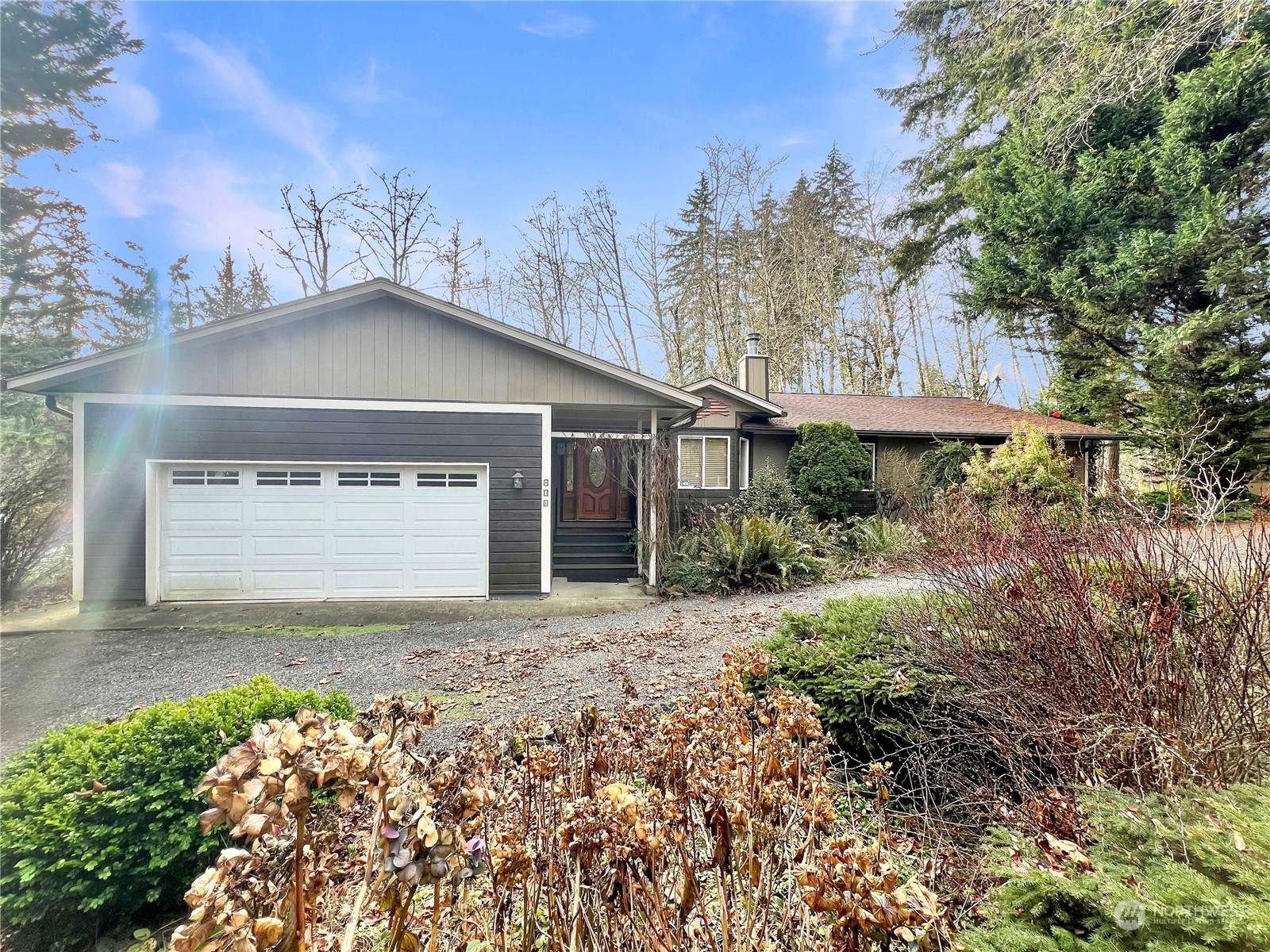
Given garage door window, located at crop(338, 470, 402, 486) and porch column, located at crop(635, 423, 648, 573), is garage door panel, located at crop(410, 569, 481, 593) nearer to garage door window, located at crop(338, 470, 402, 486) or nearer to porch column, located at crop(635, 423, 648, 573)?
garage door window, located at crop(338, 470, 402, 486)

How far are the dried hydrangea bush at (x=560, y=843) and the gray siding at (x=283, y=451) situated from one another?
6.38 meters

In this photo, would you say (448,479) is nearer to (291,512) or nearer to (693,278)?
(291,512)

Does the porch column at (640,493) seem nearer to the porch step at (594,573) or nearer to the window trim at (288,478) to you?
the porch step at (594,573)

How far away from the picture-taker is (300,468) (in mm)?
8273

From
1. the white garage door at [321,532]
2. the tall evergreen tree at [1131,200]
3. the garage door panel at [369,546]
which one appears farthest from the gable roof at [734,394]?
the tall evergreen tree at [1131,200]

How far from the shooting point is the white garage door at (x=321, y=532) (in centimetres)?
805

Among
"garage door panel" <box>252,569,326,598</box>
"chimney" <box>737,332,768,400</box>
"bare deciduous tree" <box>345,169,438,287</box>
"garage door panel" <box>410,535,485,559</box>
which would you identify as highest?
"bare deciduous tree" <box>345,169,438,287</box>

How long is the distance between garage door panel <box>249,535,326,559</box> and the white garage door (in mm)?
12

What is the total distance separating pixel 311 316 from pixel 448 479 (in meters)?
3.13

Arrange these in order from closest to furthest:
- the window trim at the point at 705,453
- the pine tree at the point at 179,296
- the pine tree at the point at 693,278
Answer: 1. the window trim at the point at 705,453
2. the pine tree at the point at 179,296
3. the pine tree at the point at 693,278

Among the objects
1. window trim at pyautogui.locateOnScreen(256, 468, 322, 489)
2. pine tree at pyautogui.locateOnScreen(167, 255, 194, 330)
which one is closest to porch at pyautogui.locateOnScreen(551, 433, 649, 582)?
window trim at pyautogui.locateOnScreen(256, 468, 322, 489)

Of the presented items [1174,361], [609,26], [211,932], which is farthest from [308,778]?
[1174,361]

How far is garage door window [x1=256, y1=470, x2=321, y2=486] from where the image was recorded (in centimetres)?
820

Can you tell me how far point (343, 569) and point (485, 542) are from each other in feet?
7.12
